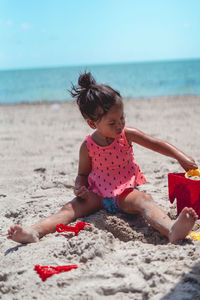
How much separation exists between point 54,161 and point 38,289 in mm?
2502

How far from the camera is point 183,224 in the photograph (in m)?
1.86

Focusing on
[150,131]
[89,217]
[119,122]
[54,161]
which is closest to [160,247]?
[89,217]

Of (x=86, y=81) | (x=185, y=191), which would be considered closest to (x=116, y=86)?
(x=86, y=81)

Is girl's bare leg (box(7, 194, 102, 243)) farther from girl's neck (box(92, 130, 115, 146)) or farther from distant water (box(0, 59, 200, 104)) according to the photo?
distant water (box(0, 59, 200, 104))

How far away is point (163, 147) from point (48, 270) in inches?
45.1

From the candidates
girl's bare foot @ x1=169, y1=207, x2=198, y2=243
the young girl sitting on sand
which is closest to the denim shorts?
the young girl sitting on sand

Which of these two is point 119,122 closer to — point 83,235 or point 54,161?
point 83,235

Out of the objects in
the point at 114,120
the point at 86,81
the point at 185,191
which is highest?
the point at 86,81

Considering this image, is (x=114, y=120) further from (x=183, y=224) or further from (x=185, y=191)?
(x=183, y=224)

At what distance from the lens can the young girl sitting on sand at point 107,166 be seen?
218 centimetres

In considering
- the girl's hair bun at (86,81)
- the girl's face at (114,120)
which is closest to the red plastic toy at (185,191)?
the girl's face at (114,120)

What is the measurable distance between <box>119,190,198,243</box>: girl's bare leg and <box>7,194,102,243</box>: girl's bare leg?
22 cm

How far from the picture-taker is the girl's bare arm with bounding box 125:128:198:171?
2273 mm

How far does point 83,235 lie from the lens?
2016 mm
